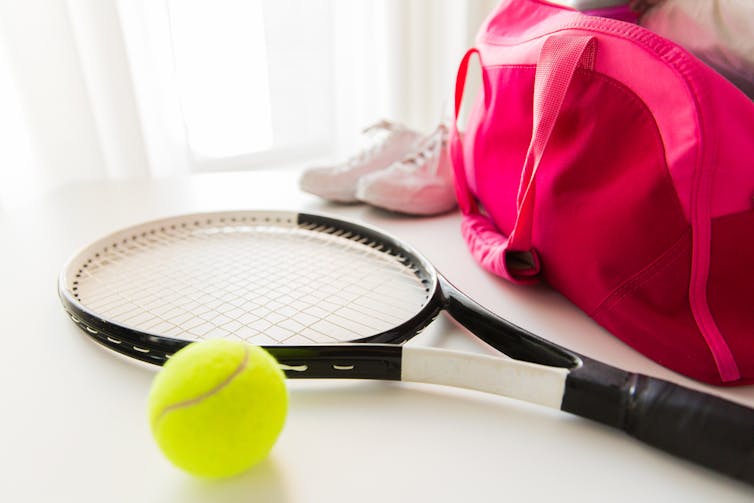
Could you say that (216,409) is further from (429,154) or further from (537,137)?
(429,154)

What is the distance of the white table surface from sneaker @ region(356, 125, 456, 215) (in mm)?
298

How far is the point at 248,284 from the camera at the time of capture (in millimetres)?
652

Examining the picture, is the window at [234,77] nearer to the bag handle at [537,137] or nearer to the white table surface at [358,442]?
the white table surface at [358,442]

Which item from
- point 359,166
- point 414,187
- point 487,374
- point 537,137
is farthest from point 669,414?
point 359,166

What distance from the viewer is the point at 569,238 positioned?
1.77 feet

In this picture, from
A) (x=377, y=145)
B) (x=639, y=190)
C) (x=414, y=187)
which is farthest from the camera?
(x=377, y=145)

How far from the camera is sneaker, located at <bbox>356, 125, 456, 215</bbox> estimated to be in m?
0.87

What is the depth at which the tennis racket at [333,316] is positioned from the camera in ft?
1.29

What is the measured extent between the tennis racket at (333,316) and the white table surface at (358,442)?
0.07ft

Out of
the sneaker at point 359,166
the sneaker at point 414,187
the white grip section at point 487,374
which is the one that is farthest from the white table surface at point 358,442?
the sneaker at point 359,166

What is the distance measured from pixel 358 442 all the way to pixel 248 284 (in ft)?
Answer: 0.93

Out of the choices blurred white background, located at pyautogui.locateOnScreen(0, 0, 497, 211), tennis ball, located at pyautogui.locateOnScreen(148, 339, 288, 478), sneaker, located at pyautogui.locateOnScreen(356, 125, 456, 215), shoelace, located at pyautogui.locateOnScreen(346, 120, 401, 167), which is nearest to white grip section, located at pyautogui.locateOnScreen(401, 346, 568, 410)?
tennis ball, located at pyautogui.locateOnScreen(148, 339, 288, 478)

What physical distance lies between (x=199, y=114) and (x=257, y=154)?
191 millimetres

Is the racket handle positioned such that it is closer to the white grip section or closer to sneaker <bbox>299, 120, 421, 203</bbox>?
the white grip section
